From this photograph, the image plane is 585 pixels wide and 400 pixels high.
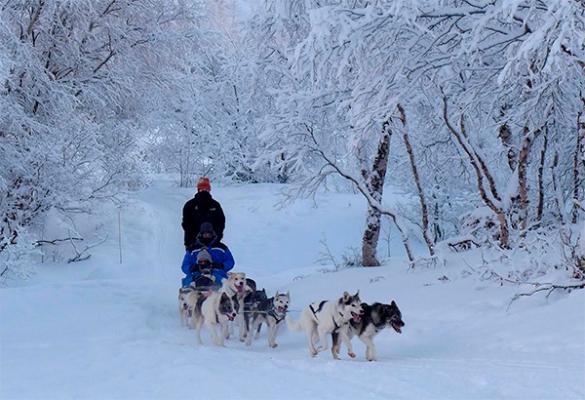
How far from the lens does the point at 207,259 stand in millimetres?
9445

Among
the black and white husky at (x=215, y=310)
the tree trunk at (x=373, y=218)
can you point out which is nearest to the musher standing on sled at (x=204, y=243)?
the black and white husky at (x=215, y=310)

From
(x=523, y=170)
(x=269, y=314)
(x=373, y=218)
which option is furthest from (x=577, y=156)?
(x=269, y=314)

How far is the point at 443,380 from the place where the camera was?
533cm

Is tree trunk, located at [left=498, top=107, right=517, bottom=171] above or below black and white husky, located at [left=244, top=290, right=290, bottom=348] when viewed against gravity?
above

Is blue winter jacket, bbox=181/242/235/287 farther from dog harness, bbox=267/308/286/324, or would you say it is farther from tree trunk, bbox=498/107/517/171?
tree trunk, bbox=498/107/517/171

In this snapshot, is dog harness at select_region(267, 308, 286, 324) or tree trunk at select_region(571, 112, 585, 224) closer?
dog harness at select_region(267, 308, 286, 324)

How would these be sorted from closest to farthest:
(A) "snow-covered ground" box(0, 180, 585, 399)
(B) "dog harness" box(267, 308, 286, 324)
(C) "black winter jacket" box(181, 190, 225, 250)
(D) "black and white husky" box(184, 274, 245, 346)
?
1. (A) "snow-covered ground" box(0, 180, 585, 399)
2. (D) "black and white husky" box(184, 274, 245, 346)
3. (B) "dog harness" box(267, 308, 286, 324)
4. (C) "black winter jacket" box(181, 190, 225, 250)

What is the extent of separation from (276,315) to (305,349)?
0.52m

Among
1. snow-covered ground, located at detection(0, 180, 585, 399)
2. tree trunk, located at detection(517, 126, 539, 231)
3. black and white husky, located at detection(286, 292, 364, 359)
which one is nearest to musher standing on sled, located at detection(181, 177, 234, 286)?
snow-covered ground, located at detection(0, 180, 585, 399)

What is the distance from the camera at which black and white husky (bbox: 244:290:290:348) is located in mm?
7832

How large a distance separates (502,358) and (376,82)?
3179 millimetres

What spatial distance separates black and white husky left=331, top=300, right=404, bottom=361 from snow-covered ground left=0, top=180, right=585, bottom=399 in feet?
0.62

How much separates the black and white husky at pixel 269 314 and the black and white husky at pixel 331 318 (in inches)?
23.0

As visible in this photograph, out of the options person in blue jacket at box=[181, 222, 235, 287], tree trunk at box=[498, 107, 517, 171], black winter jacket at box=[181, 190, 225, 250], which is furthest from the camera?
tree trunk at box=[498, 107, 517, 171]
